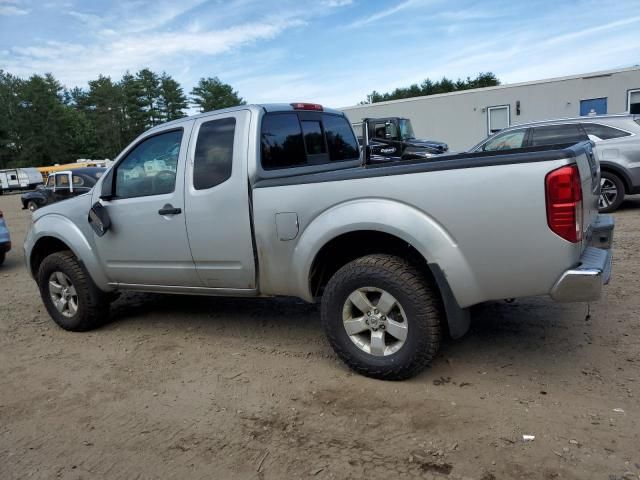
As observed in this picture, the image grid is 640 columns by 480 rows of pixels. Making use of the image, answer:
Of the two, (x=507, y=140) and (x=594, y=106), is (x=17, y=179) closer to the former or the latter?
(x=594, y=106)

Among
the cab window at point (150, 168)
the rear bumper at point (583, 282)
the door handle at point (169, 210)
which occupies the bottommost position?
the rear bumper at point (583, 282)

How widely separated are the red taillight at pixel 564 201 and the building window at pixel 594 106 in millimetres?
19092

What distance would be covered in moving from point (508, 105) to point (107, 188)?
19.9 meters

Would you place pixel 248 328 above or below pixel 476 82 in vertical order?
below

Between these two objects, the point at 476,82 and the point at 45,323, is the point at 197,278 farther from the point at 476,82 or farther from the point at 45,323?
the point at 476,82

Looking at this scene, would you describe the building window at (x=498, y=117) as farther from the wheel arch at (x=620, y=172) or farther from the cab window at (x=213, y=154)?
the cab window at (x=213, y=154)

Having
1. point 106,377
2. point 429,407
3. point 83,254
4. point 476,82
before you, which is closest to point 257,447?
point 429,407

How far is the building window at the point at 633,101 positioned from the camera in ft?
61.4

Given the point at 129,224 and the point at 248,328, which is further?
the point at 248,328

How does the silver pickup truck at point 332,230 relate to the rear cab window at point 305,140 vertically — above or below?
below

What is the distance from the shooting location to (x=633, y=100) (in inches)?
739

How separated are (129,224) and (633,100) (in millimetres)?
20004

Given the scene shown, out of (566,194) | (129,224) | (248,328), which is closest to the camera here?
(566,194)

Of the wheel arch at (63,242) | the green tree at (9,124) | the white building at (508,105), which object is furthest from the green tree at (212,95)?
the wheel arch at (63,242)
